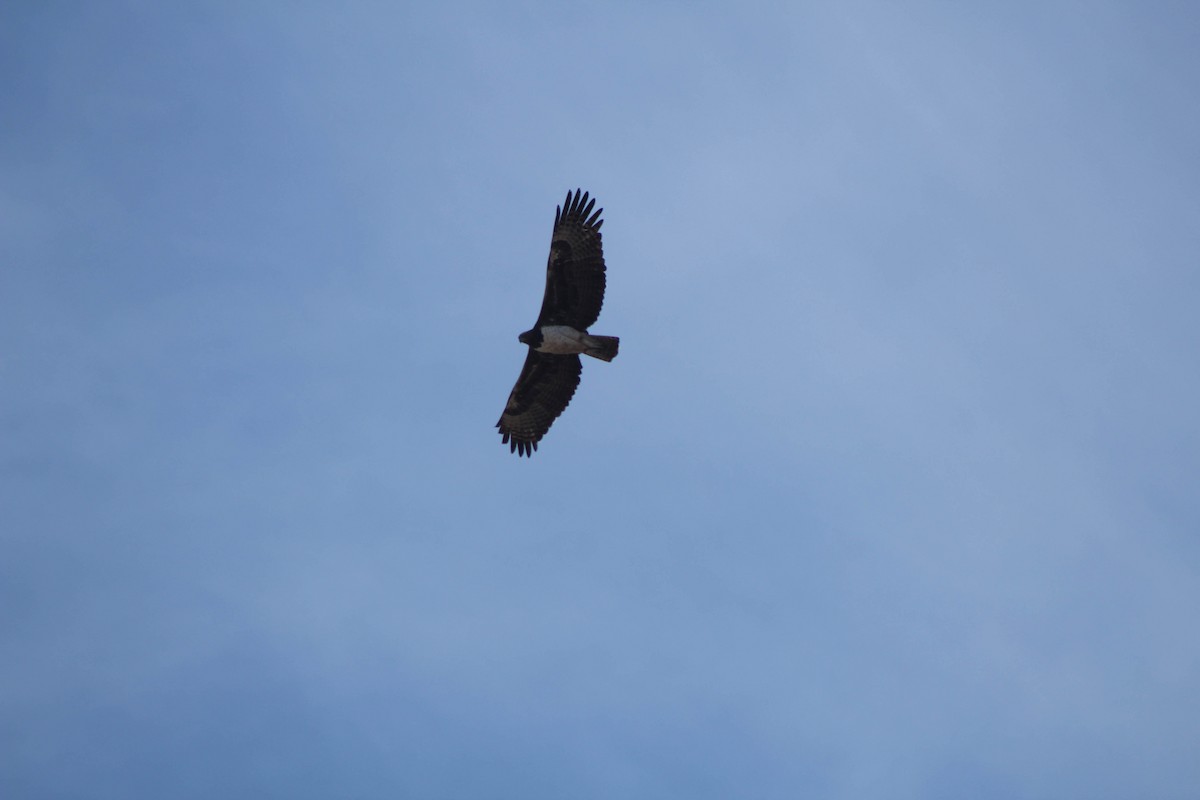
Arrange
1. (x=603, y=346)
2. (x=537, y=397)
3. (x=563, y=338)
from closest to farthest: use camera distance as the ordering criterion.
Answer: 1. (x=603, y=346)
2. (x=563, y=338)
3. (x=537, y=397)

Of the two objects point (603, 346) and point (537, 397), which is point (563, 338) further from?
point (537, 397)

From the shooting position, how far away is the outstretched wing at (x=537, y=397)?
24.5 metres

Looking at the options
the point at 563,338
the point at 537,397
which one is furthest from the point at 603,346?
the point at 537,397

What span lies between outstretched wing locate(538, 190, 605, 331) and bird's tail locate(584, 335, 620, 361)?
392mm

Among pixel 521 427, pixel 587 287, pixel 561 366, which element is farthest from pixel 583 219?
pixel 521 427

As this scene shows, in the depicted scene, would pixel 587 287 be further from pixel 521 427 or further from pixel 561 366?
pixel 521 427

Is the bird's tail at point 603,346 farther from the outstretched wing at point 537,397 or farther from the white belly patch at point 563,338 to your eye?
the outstretched wing at point 537,397

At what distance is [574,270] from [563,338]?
141cm

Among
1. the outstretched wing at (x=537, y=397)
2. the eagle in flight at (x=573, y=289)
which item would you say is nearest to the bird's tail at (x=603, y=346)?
the eagle in flight at (x=573, y=289)

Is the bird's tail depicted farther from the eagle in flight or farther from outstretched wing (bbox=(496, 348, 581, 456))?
outstretched wing (bbox=(496, 348, 581, 456))

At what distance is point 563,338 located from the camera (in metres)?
23.4

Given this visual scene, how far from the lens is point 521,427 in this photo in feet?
83.7

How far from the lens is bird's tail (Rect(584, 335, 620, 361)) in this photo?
23.2 m

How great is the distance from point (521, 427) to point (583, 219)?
500 cm
